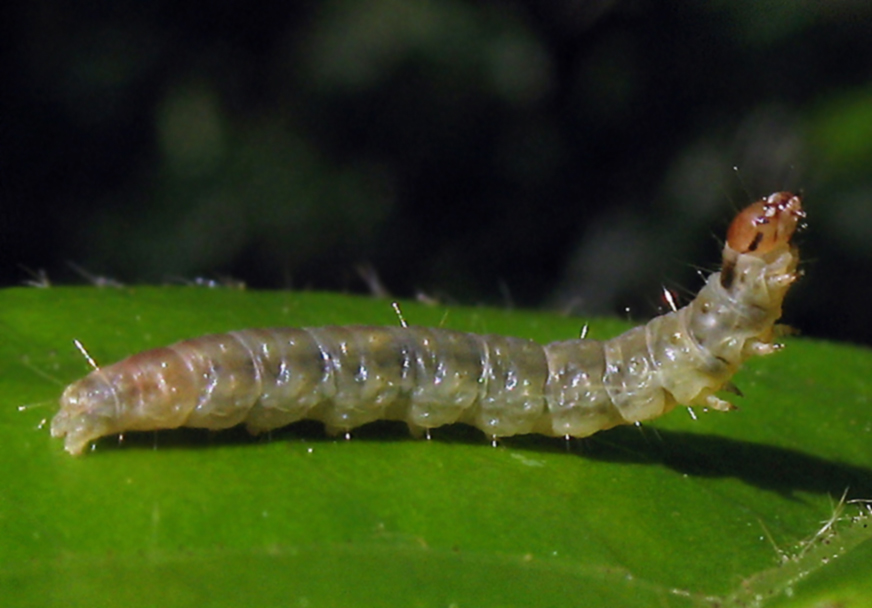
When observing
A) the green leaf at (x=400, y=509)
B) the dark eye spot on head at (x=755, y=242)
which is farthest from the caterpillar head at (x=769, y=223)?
the green leaf at (x=400, y=509)

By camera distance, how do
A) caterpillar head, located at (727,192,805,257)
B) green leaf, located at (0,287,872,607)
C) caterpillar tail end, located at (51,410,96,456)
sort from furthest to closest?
1. caterpillar head, located at (727,192,805,257)
2. caterpillar tail end, located at (51,410,96,456)
3. green leaf, located at (0,287,872,607)

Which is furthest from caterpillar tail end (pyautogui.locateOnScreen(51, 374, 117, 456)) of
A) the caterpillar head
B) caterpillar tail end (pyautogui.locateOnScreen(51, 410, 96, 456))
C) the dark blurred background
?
the dark blurred background

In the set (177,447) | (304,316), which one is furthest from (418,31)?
(177,447)

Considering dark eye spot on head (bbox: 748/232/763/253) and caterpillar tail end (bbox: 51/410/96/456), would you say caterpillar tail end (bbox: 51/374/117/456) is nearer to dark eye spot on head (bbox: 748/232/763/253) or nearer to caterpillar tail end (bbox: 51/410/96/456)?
caterpillar tail end (bbox: 51/410/96/456)

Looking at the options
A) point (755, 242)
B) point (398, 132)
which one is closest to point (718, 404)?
point (755, 242)

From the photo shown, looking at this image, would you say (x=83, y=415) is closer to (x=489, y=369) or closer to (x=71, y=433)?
(x=71, y=433)

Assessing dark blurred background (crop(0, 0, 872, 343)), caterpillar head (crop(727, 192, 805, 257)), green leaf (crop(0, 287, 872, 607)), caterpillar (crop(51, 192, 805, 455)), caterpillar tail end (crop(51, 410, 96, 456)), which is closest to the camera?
green leaf (crop(0, 287, 872, 607))
